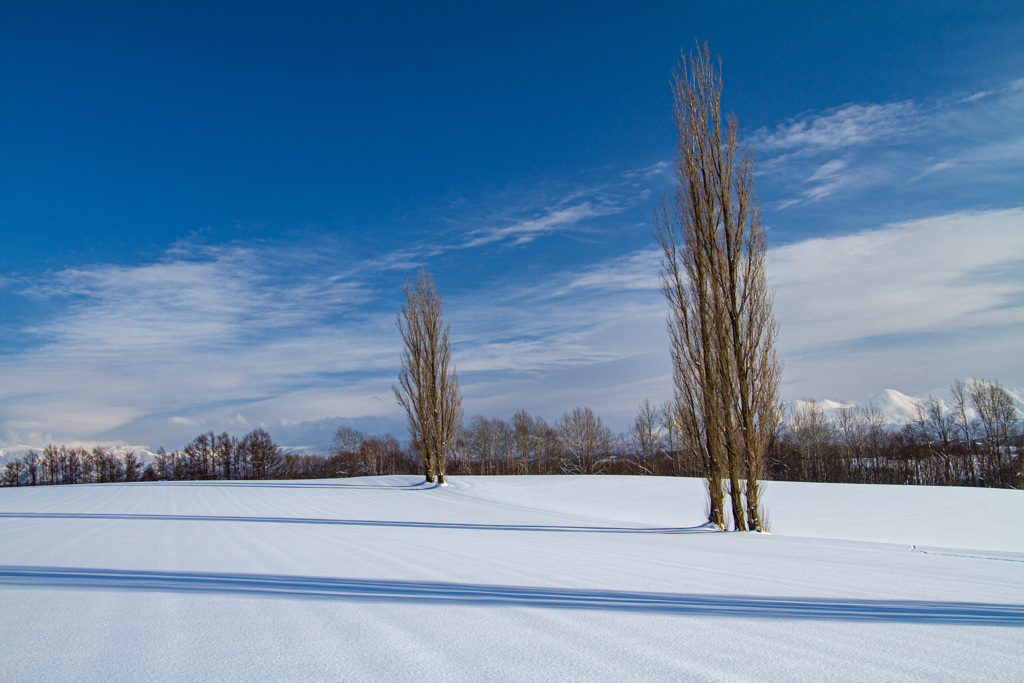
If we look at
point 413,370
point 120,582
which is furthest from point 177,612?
point 413,370

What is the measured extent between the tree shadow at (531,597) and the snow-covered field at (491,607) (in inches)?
1.0

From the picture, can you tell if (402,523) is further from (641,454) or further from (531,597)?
(641,454)

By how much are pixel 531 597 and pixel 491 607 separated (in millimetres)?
389

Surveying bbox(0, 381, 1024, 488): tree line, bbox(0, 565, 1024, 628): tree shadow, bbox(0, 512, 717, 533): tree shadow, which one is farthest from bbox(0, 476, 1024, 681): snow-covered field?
bbox(0, 381, 1024, 488): tree line

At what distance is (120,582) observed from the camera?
4.10 meters

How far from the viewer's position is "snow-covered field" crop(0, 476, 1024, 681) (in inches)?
94.1

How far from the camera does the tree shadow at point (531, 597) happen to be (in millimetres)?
3223

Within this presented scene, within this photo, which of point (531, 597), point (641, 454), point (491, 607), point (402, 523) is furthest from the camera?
point (641, 454)

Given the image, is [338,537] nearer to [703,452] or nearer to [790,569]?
[790,569]

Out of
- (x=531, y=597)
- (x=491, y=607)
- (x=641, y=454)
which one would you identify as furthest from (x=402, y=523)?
(x=641, y=454)

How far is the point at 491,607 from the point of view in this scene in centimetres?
337

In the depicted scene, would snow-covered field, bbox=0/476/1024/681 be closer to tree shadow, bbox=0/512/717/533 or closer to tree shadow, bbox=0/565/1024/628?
tree shadow, bbox=0/565/1024/628

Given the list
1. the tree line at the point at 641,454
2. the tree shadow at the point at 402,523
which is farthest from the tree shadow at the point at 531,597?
the tree line at the point at 641,454

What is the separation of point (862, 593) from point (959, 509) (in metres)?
15.9
